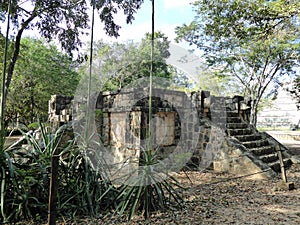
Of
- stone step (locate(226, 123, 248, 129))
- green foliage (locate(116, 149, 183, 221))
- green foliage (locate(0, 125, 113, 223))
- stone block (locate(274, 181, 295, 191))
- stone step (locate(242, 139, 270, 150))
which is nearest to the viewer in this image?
green foliage (locate(0, 125, 113, 223))

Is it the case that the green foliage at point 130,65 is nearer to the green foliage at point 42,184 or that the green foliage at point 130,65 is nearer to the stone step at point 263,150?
the stone step at point 263,150

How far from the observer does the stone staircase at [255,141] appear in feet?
18.5

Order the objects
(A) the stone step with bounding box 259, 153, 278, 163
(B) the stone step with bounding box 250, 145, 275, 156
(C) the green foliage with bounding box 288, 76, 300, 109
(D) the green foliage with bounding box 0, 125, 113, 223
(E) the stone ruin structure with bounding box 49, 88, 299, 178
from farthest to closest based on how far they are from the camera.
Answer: (C) the green foliage with bounding box 288, 76, 300, 109 → (B) the stone step with bounding box 250, 145, 275, 156 → (A) the stone step with bounding box 259, 153, 278, 163 → (E) the stone ruin structure with bounding box 49, 88, 299, 178 → (D) the green foliage with bounding box 0, 125, 113, 223

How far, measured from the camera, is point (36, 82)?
11195mm

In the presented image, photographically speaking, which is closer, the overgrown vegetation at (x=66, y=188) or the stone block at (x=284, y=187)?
the overgrown vegetation at (x=66, y=188)

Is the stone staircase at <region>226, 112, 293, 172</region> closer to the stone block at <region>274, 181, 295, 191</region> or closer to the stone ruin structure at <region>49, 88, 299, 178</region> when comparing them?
the stone ruin structure at <region>49, 88, 299, 178</region>

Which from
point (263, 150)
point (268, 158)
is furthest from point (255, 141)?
point (268, 158)

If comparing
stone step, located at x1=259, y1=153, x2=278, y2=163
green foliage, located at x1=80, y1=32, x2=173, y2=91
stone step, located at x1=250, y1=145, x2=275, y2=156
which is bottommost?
stone step, located at x1=259, y1=153, x2=278, y2=163

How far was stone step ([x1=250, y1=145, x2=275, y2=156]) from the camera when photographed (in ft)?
18.8

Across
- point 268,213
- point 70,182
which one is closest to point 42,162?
point 70,182

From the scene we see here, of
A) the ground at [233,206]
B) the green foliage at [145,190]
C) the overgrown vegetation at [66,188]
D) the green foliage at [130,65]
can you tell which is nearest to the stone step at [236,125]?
the ground at [233,206]

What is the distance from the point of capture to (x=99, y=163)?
122 inches

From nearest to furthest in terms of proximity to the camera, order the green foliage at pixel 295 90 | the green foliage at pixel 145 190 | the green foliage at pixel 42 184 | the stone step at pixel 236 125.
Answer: the green foliage at pixel 42 184 < the green foliage at pixel 145 190 < the stone step at pixel 236 125 < the green foliage at pixel 295 90

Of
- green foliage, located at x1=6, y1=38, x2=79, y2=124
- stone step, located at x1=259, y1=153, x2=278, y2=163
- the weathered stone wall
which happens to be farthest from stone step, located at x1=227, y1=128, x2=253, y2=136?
green foliage, located at x1=6, y1=38, x2=79, y2=124
